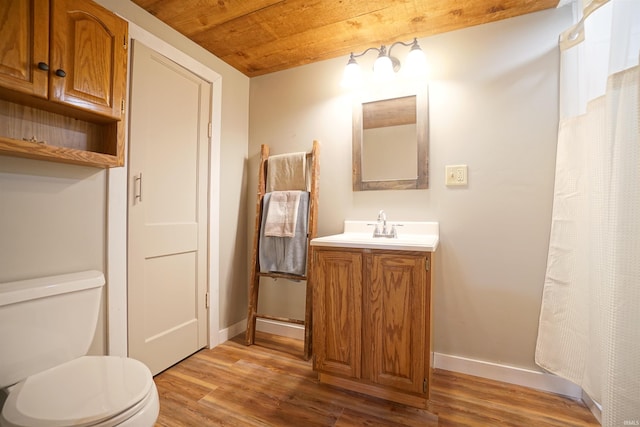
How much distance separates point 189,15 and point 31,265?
148 centimetres

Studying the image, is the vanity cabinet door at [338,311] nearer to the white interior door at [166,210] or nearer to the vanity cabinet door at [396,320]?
the vanity cabinet door at [396,320]

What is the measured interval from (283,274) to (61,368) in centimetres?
119

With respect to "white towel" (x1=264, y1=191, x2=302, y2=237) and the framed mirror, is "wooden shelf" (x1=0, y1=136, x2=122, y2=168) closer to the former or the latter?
"white towel" (x1=264, y1=191, x2=302, y2=237)

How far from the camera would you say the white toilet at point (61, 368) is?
78cm

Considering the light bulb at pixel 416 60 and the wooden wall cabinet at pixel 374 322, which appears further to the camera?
the light bulb at pixel 416 60

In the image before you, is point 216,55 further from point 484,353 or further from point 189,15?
point 484,353

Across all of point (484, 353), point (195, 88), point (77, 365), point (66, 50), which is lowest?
point (484, 353)

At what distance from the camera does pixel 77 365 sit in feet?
3.31

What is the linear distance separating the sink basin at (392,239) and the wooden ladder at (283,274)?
0.78 ft

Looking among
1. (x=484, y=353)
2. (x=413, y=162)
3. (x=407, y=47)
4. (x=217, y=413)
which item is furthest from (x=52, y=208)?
(x=484, y=353)

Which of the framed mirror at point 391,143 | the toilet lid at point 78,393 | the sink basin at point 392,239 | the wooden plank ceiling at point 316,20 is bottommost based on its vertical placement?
the toilet lid at point 78,393

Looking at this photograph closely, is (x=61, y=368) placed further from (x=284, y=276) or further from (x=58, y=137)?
(x=284, y=276)

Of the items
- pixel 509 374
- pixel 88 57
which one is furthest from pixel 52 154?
pixel 509 374

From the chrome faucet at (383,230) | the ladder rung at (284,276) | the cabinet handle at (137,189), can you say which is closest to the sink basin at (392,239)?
the chrome faucet at (383,230)
